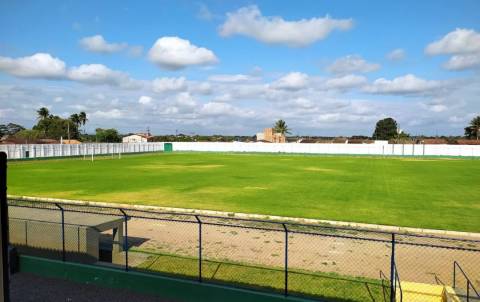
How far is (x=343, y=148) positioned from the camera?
9644 cm

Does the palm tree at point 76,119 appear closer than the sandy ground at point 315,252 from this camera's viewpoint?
No

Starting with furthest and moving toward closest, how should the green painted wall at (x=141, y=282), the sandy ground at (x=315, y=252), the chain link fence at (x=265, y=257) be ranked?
the sandy ground at (x=315, y=252) < the chain link fence at (x=265, y=257) < the green painted wall at (x=141, y=282)

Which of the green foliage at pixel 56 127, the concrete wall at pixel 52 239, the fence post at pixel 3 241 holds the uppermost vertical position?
the green foliage at pixel 56 127

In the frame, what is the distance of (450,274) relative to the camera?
1295 cm

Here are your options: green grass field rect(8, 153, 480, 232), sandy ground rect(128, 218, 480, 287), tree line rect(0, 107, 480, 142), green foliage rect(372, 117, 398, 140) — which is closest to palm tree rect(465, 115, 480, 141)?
tree line rect(0, 107, 480, 142)

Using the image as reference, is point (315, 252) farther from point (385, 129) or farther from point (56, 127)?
point (385, 129)

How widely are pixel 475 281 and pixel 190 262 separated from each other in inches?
380

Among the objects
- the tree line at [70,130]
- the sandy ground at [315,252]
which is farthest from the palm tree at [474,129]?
the sandy ground at [315,252]

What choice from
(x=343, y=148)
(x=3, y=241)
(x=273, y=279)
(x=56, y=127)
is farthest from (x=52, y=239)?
(x=56, y=127)

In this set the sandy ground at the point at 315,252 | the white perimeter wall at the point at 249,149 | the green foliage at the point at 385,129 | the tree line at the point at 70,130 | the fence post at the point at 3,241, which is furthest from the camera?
the green foliage at the point at 385,129

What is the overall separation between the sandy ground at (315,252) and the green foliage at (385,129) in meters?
167

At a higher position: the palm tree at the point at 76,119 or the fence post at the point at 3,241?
the palm tree at the point at 76,119

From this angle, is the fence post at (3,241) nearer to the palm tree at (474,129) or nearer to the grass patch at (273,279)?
the grass patch at (273,279)

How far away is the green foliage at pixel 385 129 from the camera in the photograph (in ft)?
570
